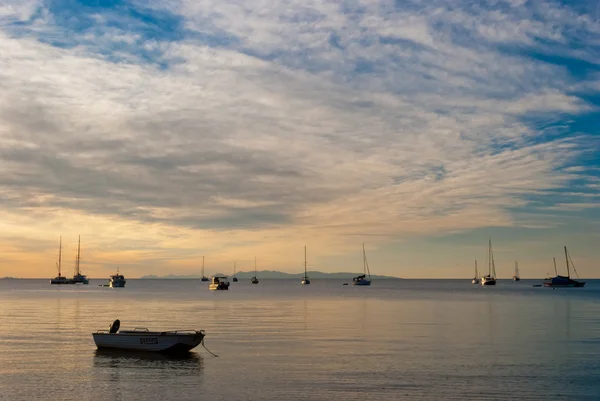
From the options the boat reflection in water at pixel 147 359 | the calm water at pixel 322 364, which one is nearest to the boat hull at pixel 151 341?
the boat reflection in water at pixel 147 359

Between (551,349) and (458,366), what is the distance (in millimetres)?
16338

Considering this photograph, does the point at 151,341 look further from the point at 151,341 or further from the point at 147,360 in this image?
the point at 147,360

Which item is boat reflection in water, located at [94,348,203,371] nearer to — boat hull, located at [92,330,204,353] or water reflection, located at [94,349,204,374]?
water reflection, located at [94,349,204,374]

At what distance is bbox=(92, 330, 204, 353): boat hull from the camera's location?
59062 mm

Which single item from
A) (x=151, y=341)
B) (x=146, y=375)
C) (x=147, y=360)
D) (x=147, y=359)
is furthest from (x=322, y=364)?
(x=151, y=341)

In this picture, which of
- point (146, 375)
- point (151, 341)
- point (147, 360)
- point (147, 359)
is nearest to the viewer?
point (146, 375)

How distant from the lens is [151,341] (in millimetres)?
59562

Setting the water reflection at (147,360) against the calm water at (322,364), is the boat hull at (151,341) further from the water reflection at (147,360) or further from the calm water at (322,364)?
the calm water at (322,364)

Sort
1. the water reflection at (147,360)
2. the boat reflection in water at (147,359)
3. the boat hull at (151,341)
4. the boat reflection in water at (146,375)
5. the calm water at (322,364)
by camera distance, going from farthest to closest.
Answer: the boat hull at (151,341) → the boat reflection in water at (147,359) → the water reflection at (147,360) → the boat reflection in water at (146,375) → the calm water at (322,364)

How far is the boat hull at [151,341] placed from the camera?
59.1 meters

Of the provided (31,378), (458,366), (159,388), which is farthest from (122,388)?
(458,366)

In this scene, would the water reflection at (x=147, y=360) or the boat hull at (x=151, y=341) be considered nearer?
the water reflection at (x=147, y=360)

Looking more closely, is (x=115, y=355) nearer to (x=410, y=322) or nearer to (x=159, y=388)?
(x=159, y=388)

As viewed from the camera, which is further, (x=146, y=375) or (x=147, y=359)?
(x=147, y=359)
